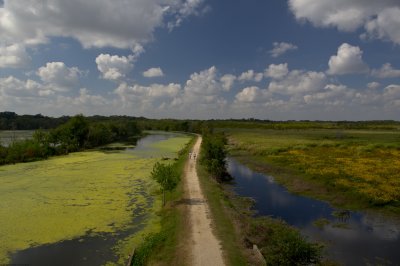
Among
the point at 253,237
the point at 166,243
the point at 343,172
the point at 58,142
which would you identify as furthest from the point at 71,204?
the point at 58,142

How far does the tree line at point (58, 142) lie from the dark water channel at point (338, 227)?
41926mm

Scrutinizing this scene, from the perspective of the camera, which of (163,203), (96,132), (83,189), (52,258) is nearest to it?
(52,258)

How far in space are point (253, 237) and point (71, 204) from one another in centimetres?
1765

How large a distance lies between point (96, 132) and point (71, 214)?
7268cm

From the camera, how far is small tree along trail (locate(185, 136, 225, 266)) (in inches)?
709

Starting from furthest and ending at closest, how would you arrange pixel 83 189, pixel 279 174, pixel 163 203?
pixel 279 174 → pixel 83 189 → pixel 163 203

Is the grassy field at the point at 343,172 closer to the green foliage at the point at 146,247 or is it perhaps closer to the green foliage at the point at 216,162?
the green foliage at the point at 216,162

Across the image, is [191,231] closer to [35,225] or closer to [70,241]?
[70,241]

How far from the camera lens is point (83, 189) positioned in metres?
37.7

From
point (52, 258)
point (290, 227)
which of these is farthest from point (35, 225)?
point (290, 227)

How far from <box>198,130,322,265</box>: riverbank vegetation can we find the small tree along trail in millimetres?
533

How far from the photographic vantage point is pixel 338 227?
26859 mm

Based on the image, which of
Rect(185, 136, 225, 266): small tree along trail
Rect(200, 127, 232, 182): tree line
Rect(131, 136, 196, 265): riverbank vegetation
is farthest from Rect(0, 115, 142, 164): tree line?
Rect(131, 136, 196, 265): riverbank vegetation

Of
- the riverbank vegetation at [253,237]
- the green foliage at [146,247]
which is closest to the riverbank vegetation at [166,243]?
the green foliage at [146,247]
